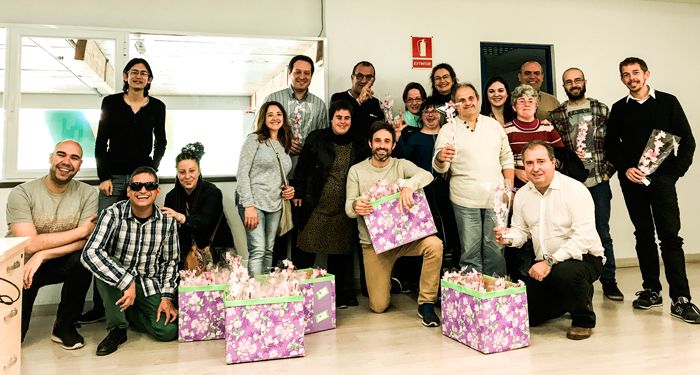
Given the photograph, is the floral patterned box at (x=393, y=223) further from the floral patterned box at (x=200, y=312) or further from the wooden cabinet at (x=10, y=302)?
the wooden cabinet at (x=10, y=302)

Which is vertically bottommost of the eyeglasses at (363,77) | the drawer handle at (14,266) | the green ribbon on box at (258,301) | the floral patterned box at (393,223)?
the green ribbon on box at (258,301)

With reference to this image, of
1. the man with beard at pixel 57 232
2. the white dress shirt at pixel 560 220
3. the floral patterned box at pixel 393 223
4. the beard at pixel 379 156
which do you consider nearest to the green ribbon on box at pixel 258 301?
the floral patterned box at pixel 393 223

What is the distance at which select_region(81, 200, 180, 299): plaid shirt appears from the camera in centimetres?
242

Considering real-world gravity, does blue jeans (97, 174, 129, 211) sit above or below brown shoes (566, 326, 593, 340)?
above

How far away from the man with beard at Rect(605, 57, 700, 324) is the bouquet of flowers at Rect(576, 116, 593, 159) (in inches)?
6.9

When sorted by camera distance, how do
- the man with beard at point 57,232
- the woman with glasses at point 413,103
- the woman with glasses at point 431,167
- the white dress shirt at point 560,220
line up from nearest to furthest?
the white dress shirt at point 560,220
the man with beard at point 57,232
the woman with glasses at point 431,167
the woman with glasses at point 413,103

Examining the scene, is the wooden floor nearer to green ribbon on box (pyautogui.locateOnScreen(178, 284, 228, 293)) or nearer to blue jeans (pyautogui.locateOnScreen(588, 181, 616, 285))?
green ribbon on box (pyautogui.locateOnScreen(178, 284, 228, 293))

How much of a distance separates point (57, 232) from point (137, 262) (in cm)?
54

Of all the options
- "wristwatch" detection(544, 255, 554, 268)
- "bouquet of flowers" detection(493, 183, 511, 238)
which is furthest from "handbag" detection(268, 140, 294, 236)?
"wristwatch" detection(544, 255, 554, 268)

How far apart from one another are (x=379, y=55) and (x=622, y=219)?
2840 millimetres

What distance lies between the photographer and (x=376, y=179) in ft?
9.59

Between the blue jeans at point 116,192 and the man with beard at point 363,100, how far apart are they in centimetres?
160

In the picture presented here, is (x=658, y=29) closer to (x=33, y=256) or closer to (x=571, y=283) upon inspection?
(x=571, y=283)

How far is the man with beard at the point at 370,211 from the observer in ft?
9.20
